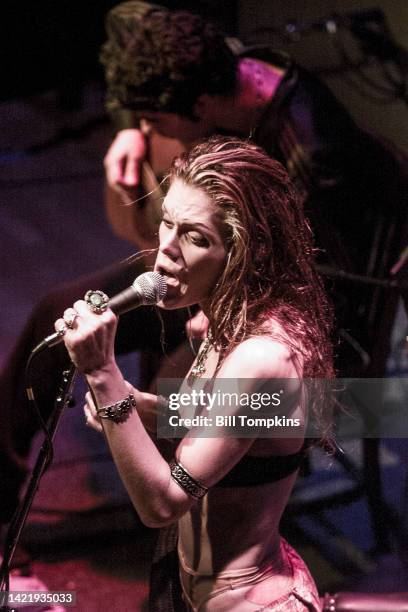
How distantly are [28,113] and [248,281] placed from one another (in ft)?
9.37

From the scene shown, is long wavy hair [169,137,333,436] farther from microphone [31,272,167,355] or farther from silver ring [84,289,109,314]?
silver ring [84,289,109,314]

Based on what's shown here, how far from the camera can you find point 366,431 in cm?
275

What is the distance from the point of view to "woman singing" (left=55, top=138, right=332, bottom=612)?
49.8 inches

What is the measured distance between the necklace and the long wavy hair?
0.07m

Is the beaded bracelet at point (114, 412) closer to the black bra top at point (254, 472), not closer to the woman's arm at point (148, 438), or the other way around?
the woman's arm at point (148, 438)

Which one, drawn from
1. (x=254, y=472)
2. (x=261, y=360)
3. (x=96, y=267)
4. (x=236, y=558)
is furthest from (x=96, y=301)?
(x=96, y=267)

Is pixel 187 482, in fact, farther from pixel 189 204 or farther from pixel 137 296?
pixel 189 204

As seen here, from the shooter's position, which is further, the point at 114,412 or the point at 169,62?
the point at 169,62

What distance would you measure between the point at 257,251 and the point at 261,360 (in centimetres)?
19

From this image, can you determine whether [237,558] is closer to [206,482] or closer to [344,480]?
[206,482]

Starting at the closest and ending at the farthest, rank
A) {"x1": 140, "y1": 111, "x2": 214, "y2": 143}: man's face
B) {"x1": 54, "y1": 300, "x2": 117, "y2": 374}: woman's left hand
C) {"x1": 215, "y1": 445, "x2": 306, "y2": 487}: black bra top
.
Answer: {"x1": 54, "y1": 300, "x2": 117, "y2": 374}: woman's left hand, {"x1": 215, "y1": 445, "x2": 306, "y2": 487}: black bra top, {"x1": 140, "y1": 111, "x2": 214, "y2": 143}: man's face

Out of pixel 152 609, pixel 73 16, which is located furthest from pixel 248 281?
pixel 73 16

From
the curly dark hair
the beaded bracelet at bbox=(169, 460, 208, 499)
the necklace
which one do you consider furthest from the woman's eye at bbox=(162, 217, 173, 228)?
the curly dark hair

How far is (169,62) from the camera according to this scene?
2.43 meters
